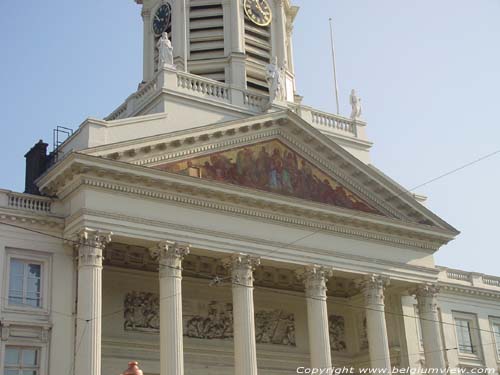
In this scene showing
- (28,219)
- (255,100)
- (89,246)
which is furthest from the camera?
(255,100)

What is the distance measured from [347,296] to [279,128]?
8.67 m

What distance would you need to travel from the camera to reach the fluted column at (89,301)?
81.4ft

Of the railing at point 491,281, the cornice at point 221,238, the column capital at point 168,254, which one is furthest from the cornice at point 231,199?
the railing at point 491,281

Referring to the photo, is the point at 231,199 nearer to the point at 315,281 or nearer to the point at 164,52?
the point at 315,281

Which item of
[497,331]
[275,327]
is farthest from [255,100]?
[497,331]

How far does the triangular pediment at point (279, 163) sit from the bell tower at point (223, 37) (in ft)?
25.1

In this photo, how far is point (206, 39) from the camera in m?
41.8

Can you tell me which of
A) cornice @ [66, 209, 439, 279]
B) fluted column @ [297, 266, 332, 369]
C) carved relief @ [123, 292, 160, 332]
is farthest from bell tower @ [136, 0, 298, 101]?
carved relief @ [123, 292, 160, 332]

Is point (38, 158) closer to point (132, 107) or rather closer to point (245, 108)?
point (132, 107)

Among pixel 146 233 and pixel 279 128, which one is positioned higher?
pixel 279 128

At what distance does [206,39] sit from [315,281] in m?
16.1

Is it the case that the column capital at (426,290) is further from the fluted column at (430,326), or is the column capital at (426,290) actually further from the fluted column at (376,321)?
the fluted column at (376,321)

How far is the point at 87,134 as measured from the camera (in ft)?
91.6

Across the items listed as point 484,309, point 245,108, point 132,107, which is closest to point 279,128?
point 245,108
